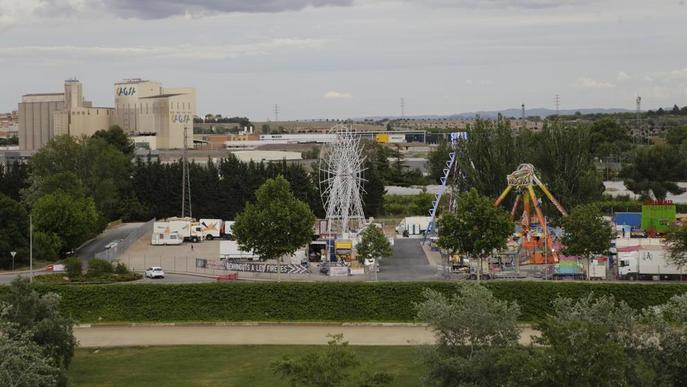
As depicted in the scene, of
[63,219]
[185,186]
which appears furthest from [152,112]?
[63,219]

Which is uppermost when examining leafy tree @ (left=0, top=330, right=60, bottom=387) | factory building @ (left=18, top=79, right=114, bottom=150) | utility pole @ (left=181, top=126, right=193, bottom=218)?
factory building @ (left=18, top=79, right=114, bottom=150)

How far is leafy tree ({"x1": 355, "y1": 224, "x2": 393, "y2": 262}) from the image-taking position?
4903 cm

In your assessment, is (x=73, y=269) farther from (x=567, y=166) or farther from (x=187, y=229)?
(x=567, y=166)

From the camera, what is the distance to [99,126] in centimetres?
11219

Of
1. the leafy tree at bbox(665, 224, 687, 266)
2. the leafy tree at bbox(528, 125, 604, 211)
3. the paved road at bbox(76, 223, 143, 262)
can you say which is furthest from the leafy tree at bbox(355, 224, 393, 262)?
the leafy tree at bbox(528, 125, 604, 211)

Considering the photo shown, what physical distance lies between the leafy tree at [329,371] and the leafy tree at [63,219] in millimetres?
33373

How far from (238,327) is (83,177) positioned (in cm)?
3425

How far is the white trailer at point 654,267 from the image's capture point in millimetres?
45500

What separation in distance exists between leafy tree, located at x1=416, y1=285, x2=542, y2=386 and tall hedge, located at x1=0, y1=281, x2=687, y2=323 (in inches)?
447

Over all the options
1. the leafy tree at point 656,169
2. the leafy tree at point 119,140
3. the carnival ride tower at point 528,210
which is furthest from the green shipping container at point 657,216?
the leafy tree at point 119,140

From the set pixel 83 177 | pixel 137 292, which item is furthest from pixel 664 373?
pixel 83 177

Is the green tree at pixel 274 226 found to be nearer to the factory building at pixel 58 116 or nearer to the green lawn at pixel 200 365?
the green lawn at pixel 200 365

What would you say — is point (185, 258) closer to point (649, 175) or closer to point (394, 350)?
point (394, 350)

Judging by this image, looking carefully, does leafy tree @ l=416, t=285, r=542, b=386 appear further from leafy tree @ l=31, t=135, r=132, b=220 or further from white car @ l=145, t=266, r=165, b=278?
leafy tree @ l=31, t=135, r=132, b=220
